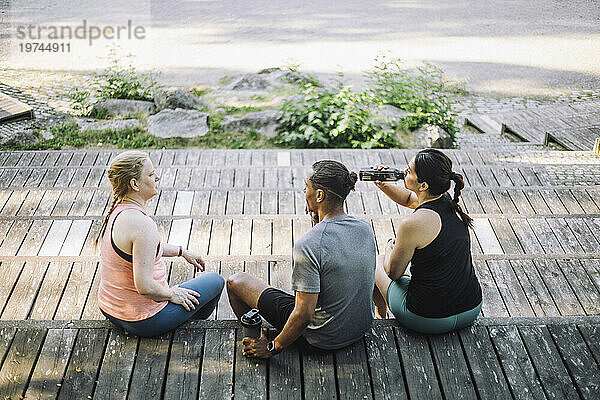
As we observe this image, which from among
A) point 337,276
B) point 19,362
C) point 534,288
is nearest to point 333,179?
point 337,276

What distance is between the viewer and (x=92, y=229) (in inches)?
154

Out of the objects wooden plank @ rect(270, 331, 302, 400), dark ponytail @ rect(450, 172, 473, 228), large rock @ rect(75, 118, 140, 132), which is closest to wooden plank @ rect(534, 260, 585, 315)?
dark ponytail @ rect(450, 172, 473, 228)

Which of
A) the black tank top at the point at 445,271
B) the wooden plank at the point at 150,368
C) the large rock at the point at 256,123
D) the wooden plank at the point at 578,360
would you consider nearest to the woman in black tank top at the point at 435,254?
the black tank top at the point at 445,271

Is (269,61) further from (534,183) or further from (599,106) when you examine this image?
(534,183)

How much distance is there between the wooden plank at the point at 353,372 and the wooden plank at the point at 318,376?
28 mm

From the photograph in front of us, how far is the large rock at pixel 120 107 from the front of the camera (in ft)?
25.7

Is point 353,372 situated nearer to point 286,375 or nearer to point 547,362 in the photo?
point 286,375

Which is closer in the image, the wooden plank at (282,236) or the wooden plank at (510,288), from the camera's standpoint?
the wooden plank at (510,288)

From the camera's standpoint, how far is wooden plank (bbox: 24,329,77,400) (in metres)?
2.34

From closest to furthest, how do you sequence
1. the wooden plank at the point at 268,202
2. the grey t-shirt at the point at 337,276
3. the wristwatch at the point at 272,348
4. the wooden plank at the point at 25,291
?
the grey t-shirt at the point at 337,276
the wristwatch at the point at 272,348
the wooden plank at the point at 25,291
the wooden plank at the point at 268,202

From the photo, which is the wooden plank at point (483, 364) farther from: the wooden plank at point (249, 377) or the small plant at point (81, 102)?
the small plant at point (81, 102)

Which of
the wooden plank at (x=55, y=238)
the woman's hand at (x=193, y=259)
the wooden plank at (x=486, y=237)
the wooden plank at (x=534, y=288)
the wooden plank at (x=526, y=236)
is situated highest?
the woman's hand at (x=193, y=259)

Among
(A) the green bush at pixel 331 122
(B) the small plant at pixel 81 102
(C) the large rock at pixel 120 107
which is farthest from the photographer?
(B) the small plant at pixel 81 102

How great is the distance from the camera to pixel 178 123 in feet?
24.3
